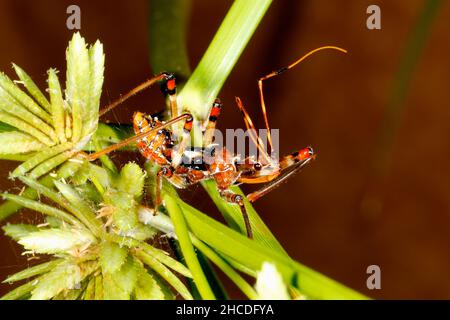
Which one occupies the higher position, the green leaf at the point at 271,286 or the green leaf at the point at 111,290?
the green leaf at the point at 271,286

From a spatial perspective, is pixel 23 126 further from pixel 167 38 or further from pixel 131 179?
pixel 167 38

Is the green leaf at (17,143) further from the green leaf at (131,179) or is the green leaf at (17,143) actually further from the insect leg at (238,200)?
the insect leg at (238,200)

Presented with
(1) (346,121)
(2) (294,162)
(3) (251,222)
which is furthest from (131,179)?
(1) (346,121)

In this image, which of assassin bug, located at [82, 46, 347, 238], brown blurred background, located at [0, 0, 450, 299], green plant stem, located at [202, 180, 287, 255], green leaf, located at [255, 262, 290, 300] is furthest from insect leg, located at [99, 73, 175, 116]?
brown blurred background, located at [0, 0, 450, 299]

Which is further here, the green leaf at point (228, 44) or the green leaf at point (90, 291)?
the green leaf at point (228, 44)

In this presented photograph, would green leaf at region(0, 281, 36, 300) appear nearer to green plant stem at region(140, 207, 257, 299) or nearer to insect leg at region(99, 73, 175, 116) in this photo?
green plant stem at region(140, 207, 257, 299)

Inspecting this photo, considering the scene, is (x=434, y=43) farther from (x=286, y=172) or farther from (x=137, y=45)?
(x=286, y=172)

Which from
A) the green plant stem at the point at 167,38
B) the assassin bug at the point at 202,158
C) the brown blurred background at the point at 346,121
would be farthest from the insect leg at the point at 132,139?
the brown blurred background at the point at 346,121

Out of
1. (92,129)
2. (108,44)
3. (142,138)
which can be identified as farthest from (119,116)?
(108,44)
